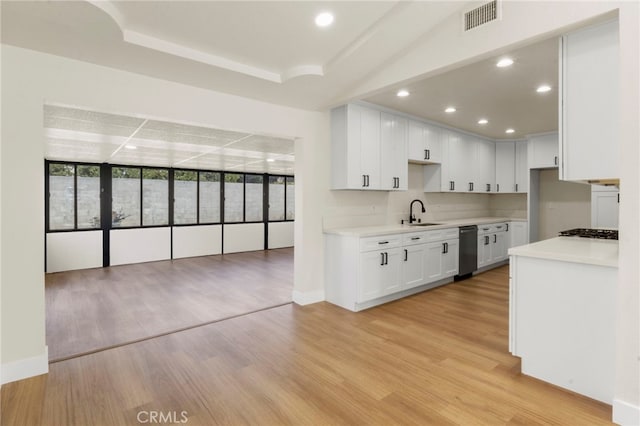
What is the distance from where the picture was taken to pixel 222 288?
5.15m

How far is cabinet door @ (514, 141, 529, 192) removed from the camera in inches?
257

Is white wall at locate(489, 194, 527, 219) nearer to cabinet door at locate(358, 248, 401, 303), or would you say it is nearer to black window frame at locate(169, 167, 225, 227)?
cabinet door at locate(358, 248, 401, 303)

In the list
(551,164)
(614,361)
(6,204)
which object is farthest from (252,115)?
(551,164)

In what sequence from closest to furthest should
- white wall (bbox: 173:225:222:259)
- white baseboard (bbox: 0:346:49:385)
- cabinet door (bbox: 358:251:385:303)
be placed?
1. white baseboard (bbox: 0:346:49:385)
2. cabinet door (bbox: 358:251:385:303)
3. white wall (bbox: 173:225:222:259)

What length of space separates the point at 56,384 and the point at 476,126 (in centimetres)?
616

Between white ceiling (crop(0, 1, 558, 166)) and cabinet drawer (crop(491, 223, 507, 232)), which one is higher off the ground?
white ceiling (crop(0, 1, 558, 166))

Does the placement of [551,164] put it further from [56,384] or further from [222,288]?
[56,384]

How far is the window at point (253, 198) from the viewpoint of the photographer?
30.8 ft

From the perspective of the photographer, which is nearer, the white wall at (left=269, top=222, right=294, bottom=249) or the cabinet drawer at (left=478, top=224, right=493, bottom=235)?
the cabinet drawer at (left=478, top=224, right=493, bottom=235)

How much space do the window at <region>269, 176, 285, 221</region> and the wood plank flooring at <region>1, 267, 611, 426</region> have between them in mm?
6409

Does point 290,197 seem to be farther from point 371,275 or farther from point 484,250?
point 371,275

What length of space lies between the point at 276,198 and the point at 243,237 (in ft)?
5.17

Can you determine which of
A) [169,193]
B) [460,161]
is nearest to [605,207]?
[460,161]

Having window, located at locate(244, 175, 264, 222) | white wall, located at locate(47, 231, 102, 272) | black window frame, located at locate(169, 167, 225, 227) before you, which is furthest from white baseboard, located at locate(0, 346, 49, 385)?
window, located at locate(244, 175, 264, 222)
